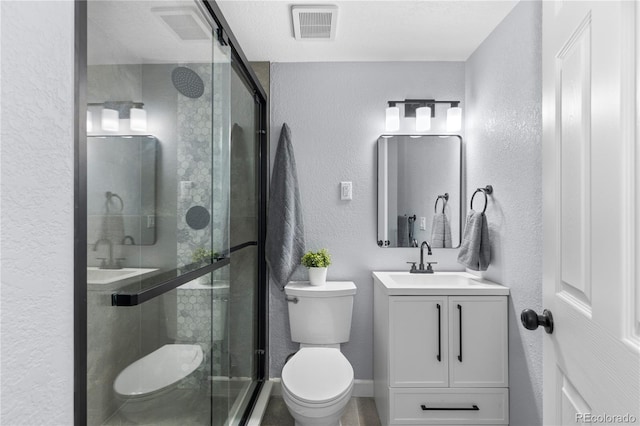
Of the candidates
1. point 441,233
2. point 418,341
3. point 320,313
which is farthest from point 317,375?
point 441,233

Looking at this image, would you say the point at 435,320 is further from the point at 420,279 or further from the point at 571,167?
the point at 571,167

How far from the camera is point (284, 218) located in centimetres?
259

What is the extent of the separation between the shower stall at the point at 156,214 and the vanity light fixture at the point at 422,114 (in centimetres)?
113

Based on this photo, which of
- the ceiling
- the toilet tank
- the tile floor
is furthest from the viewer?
the toilet tank

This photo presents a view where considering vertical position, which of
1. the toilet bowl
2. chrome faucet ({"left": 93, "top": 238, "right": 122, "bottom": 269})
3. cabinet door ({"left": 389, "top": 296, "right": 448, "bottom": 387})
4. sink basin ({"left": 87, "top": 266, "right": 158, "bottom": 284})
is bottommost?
the toilet bowl

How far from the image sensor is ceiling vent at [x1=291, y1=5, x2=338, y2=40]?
2.01m

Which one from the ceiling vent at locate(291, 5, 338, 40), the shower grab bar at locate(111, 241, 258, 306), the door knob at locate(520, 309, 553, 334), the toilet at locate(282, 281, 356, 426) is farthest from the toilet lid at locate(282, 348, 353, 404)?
the ceiling vent at locate(291, 5, 338, 40)

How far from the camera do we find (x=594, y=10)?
0.74 metres

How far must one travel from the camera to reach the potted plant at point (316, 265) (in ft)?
8.35

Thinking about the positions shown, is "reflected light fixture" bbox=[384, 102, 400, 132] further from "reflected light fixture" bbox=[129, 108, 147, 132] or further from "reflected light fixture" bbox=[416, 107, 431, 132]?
"reflected light fixture" bbox=[129, 108, 147, 132]

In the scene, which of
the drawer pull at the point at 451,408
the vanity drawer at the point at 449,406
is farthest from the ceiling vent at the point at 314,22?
the drawer pull at the point at 451,408

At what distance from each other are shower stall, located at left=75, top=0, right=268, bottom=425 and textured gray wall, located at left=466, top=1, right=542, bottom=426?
138cm

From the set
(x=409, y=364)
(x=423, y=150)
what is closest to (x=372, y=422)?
(x=409, y=364)

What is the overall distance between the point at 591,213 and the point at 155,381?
117 centimetres
